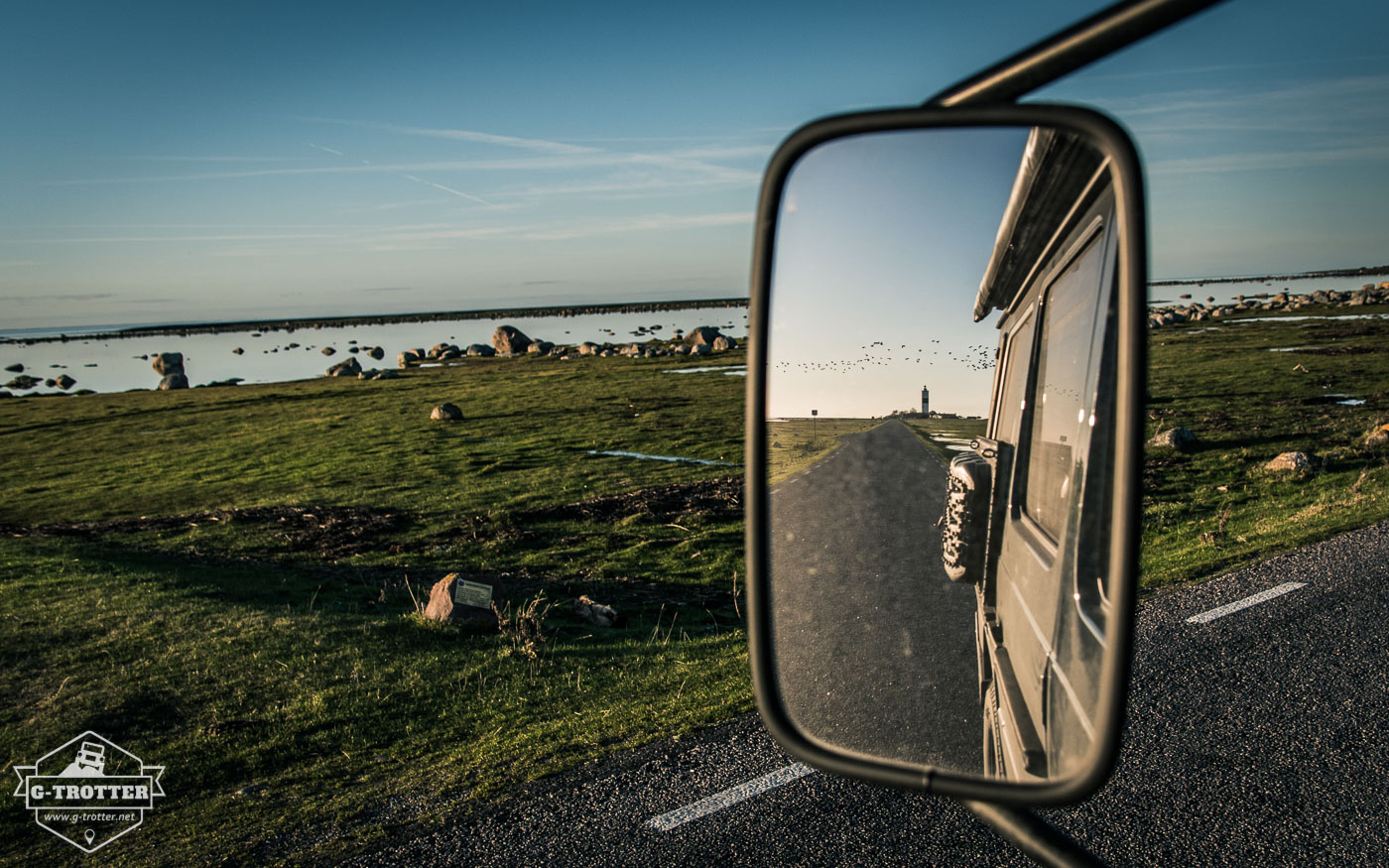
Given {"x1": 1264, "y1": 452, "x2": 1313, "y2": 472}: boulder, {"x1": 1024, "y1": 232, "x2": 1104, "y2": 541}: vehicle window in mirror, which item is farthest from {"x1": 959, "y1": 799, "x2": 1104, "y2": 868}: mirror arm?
{"x1": 1264, "y1": 452, "x2": 1313, "y2": 472}: boulder

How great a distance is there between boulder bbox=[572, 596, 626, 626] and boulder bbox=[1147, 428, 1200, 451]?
14.1 meters

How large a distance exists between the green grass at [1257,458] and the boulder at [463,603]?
6.51 m

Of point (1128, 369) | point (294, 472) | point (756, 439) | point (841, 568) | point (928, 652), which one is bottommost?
point (294, 472)

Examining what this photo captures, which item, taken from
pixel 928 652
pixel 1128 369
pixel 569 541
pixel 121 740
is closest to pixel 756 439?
pixel 928 652

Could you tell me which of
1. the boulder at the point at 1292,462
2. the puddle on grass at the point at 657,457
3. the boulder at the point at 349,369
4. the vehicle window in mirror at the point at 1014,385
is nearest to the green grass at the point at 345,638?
the puddle on grass at the point at 657,457

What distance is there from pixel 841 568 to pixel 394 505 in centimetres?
1862

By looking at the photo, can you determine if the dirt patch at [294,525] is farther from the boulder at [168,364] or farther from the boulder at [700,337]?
the boulder at [168,364]

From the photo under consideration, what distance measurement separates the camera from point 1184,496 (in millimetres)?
13633

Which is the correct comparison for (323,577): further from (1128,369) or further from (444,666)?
(1128,369)

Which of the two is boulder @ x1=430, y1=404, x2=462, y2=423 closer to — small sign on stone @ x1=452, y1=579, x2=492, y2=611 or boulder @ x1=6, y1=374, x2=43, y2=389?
small sign on stone @ x1=452, y1=579, x2=492, y2=611

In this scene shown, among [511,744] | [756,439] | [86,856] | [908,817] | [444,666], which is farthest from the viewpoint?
[444,666]

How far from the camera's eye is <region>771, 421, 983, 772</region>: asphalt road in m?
1.52

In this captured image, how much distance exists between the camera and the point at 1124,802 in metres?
4.38

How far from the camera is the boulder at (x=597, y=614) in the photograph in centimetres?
930
